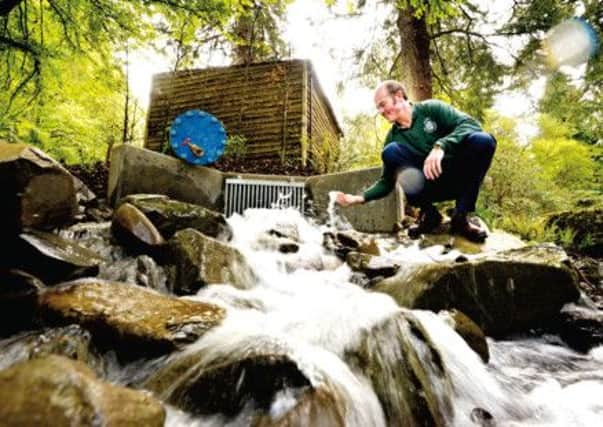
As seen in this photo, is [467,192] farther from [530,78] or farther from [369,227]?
[530,78]

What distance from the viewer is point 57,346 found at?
1.93 meters

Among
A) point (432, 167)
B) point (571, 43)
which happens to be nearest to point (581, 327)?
point (432, 167)

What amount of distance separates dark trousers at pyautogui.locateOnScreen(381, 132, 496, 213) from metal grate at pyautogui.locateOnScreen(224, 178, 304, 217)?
9.81ft

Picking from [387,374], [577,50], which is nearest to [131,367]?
[387,374]

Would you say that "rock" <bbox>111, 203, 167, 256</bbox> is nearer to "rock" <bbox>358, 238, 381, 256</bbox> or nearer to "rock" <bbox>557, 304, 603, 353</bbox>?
"rock" <bbox>358, 238, 381, 256</bbox>

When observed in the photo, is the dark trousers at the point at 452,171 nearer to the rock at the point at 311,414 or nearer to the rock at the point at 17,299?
the rock at the point at 311,414

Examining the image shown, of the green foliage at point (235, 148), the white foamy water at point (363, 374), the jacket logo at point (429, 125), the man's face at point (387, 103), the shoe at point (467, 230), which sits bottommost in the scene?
the white foamy water at point (363, 374)

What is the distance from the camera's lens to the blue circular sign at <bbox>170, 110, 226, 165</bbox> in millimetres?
6830

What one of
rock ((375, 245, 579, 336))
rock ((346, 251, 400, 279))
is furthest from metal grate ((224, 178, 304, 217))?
rock ((375, 245, 579, 336))

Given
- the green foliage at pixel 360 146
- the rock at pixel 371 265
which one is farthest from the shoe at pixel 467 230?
the green foliage at pixel 360 146

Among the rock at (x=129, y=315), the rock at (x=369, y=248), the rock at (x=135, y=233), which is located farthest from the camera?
the rock at (x=369, y=248)

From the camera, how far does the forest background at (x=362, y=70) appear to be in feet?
16.4

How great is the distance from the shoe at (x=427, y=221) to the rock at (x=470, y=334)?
100 inches

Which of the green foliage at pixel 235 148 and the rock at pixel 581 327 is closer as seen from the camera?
the rock at pixel 581 327
